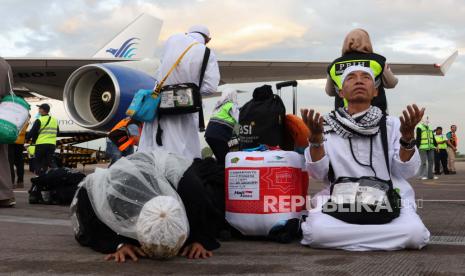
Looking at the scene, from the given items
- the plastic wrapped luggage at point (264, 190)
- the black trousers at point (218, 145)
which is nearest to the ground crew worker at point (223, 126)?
the black trousers at point (218, 145)

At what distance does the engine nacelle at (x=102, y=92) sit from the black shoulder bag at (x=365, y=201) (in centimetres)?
293

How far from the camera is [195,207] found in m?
2.79

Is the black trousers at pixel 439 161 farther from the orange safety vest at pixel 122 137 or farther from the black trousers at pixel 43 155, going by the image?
the orange safety vest at pixel 122 137

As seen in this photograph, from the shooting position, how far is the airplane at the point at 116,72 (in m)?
5.67

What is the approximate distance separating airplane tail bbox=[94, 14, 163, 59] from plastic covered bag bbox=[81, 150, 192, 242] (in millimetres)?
13031

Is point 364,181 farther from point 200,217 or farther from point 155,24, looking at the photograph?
point 155,24

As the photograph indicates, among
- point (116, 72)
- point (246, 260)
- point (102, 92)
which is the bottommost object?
point (246, 260)

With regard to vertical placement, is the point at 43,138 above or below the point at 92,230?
above

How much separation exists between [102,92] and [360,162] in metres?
3.74

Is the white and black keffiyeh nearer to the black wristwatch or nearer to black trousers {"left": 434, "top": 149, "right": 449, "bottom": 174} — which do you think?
the black wristwatch

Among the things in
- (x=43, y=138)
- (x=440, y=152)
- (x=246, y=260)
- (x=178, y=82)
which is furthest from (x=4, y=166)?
(x=440, y=152)

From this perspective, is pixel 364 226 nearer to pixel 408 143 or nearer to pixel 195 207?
pixel 408 143

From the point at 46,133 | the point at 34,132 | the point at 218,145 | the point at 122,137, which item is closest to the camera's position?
the point at 122,137

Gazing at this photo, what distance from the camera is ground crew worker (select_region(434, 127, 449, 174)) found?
15.8 meters
